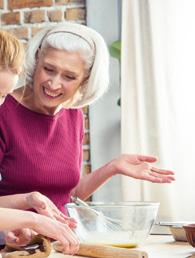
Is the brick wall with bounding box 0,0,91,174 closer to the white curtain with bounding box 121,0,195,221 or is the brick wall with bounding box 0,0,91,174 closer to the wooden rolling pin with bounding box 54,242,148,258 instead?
the white curtain with bounding box 121,0,195,221

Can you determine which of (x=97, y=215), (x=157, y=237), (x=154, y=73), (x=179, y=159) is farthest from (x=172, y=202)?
(x=97, y=215)

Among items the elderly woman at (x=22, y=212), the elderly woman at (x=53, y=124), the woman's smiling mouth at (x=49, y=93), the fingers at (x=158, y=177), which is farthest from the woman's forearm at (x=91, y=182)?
the elderly woman at (x=22, y=212)

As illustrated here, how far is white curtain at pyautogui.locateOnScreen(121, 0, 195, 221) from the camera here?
93.4 inches

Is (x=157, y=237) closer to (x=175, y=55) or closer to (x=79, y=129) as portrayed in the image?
(x=79, y=129)

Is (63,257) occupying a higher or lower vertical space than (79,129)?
lower

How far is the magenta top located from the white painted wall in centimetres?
69

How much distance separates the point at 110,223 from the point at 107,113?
129 cm

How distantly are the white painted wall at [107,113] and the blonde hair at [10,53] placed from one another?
4.06 ft

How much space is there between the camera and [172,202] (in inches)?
93.4

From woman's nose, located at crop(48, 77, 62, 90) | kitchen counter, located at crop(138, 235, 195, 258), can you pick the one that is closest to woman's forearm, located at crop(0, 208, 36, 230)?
kitchen counter, located at crop(138, 235, 195, 258)

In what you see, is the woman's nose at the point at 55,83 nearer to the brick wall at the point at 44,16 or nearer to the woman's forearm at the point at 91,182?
the woman's forearm at the point at 91,182

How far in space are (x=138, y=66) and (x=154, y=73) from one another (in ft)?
0.29

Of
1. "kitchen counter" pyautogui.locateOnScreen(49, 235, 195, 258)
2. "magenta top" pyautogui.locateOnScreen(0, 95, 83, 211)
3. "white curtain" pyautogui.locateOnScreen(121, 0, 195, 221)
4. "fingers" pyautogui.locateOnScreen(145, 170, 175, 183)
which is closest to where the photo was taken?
"kitchen counter" pyautogui.locateOnScreen(49, 235, 195, 258)

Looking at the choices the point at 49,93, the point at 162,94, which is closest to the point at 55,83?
the point at 49,93
